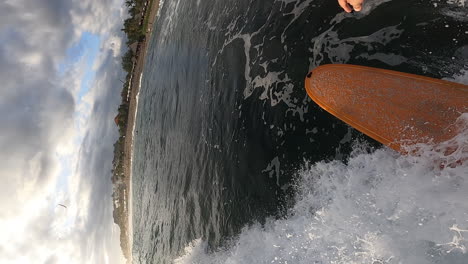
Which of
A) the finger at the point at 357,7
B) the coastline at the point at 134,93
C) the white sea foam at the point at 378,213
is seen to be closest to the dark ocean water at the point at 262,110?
the white sea foam at the point at 378,213

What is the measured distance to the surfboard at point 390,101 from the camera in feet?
28.5

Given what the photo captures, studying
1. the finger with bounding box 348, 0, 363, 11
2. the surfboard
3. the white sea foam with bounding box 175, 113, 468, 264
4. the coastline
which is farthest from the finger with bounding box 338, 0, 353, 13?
the coastline

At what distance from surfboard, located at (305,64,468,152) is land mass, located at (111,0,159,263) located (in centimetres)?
2091

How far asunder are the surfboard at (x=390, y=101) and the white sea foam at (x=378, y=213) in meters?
0.38

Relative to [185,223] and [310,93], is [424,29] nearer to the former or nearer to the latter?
[310,93]

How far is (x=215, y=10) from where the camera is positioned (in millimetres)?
16484

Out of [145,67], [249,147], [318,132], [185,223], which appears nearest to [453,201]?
[318,132]

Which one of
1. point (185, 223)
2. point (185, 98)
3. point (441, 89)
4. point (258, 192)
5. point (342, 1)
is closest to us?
point (441, 89)

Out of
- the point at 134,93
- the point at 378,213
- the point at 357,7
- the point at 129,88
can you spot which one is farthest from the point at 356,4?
the point at 129,88

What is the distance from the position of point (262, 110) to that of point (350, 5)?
4446mm

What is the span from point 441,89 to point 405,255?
14.6ft

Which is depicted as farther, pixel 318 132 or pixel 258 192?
pixel 258 192

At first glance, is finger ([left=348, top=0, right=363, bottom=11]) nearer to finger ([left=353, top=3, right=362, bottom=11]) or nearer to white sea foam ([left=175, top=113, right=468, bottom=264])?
finger ([left=353, top=3, right=362, bottom=11])

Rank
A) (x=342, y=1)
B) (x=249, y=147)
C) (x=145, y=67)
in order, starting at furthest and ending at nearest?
1. (x=145, y=67)
2. (x=249, y=147)
3. (x=342, y=1)
